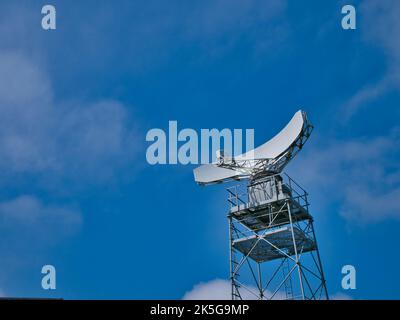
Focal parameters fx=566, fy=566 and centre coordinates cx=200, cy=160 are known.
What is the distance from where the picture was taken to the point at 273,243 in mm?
45719

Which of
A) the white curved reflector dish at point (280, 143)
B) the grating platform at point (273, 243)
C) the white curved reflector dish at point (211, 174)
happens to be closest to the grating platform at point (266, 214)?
the grating platform at point (273, 243)

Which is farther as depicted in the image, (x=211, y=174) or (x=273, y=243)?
(x=211, y=174)

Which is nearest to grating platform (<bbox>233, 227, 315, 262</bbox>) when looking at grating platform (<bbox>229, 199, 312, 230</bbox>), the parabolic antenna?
grating platform (<bbox>229, 199, 312, 230</bbox>)

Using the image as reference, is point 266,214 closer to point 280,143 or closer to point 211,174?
point 280,143

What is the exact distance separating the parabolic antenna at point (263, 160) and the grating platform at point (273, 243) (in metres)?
5.29

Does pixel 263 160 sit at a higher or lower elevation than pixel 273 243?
higher

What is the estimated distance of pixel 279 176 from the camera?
46125 millimetres

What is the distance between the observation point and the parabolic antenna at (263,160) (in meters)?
43.4

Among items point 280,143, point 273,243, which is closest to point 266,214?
point 273,243

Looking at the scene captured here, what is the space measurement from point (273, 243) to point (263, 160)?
22.3ft
